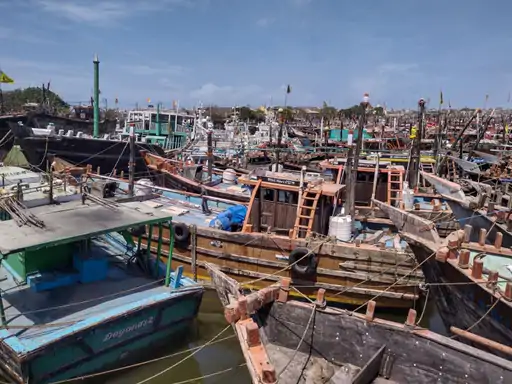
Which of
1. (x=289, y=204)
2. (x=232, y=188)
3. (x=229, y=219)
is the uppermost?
(x=289, y=204)

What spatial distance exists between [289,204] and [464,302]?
589cm

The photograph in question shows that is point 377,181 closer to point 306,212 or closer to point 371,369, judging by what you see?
point 306,212

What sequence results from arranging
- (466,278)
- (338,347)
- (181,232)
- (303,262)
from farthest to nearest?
1. (181,232)
2. (303,262)
3. (338,347)
4. (466,278)

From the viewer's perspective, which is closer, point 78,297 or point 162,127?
point 78,297

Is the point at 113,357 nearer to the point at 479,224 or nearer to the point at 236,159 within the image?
the point at 479,224

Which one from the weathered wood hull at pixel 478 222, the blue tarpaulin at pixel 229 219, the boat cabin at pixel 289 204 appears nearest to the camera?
the weathered wood hull at pixel 478 222

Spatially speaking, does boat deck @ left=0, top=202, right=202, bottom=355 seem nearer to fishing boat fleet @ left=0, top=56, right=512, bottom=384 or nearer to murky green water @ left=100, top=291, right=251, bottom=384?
fishing boat fleet @ left=0, top=56, right=512, bottom=384

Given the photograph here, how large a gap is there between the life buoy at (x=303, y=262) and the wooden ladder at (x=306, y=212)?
0.68m

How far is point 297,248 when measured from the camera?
11.7 metres

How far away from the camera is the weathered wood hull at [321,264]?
11.5m

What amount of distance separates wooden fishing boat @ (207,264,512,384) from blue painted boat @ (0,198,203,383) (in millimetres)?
2053

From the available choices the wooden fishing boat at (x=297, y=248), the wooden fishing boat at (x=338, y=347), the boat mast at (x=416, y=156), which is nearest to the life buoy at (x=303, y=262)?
the wooden fishing boat at (x=297, y=248)

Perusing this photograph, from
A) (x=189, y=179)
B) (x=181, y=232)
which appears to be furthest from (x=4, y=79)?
(x=181, y=232)

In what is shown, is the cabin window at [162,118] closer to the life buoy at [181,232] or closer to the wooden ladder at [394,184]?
the life buoy at [181,232]
